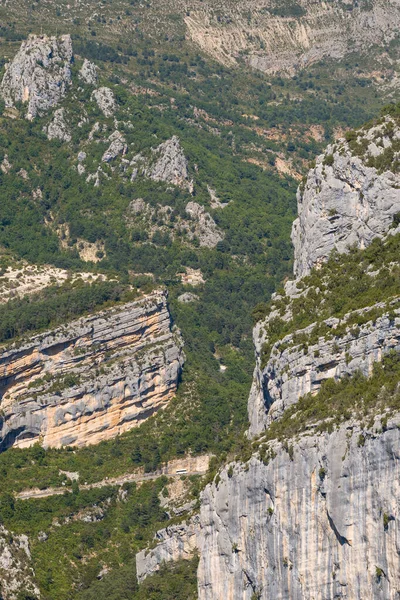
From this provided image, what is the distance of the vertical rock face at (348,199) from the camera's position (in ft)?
367

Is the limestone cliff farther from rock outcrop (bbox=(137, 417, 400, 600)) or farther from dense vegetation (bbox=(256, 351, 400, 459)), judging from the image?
rock outcrop (bbox=(137, 417, 400, 600))

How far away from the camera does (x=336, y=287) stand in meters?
111

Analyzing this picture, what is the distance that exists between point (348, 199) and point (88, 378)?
42.4m

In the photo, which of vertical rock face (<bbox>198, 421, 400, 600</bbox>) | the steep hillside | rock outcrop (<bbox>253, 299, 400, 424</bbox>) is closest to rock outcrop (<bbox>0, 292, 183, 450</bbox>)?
the steep hillside

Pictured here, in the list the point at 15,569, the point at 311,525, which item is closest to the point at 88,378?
the point at 15,569

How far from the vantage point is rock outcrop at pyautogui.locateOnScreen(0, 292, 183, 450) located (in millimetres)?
148250

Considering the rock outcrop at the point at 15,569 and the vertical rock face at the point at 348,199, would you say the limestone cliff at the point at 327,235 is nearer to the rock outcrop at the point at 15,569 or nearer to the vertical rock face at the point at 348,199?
the vertical rock face at the point at 348,199

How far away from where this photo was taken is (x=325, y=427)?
94812 millimetres

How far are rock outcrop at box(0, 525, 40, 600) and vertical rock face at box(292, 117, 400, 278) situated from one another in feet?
94.4

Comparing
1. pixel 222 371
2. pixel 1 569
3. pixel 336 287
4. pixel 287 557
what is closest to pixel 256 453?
pixel 287 557

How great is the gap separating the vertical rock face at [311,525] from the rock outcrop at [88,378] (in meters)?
45.3

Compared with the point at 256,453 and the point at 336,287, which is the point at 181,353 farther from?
the point at 256,453

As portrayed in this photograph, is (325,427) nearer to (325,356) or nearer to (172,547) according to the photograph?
(325,356)

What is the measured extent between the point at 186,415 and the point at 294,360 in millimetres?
47271
